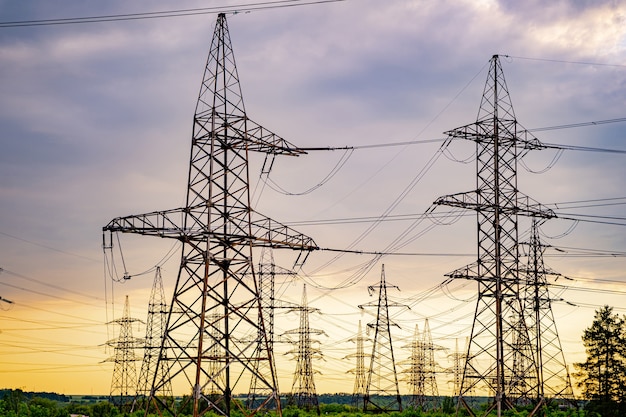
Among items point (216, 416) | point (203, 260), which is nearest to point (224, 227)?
point (203, 260)

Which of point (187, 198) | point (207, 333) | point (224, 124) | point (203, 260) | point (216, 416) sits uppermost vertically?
point (224, 124)

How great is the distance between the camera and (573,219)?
38.6 meters

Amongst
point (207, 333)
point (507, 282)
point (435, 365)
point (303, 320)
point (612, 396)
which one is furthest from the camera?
point (435, 365)

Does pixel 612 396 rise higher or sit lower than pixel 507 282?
lower

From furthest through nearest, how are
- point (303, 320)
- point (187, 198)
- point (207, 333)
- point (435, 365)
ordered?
point (435, 365)
point (303, 320)
point (187, 198)
point (207, 333)

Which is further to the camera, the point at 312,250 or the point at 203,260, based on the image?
the point at 312,250

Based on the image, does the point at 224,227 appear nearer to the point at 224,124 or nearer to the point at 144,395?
the point at 224,124

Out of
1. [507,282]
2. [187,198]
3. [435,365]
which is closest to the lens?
[187,198]

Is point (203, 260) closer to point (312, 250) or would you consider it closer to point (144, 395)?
point (312, 250)

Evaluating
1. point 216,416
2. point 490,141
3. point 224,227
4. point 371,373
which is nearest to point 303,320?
point 371,373

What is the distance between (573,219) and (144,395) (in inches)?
1712

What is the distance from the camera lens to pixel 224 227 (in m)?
30.1

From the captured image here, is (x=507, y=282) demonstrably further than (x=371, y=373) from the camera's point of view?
No

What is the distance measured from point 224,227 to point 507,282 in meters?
16.3
